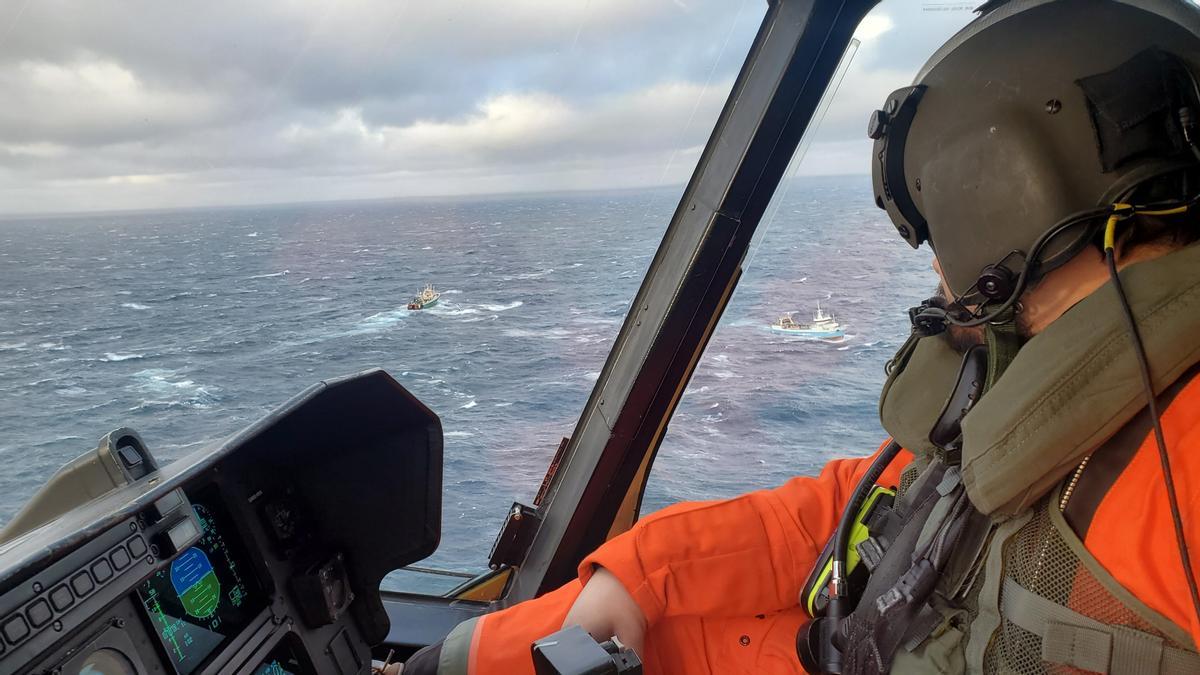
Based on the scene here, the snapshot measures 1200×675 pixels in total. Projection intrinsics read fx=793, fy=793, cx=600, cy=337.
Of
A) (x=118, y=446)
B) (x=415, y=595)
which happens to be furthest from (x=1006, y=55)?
(x=415, y=595)

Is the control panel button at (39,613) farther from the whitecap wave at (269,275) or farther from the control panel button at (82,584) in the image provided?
the whitecap wave at (269,275)

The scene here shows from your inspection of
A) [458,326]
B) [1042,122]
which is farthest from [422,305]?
[1042,122]

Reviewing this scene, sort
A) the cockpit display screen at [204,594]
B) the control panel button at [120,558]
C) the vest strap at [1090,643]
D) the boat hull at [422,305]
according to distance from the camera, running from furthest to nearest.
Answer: the boat hull at [422,305], the cockpit display screen at [204,594], the control panel button at [120,558], the vest strap at [1090,643]

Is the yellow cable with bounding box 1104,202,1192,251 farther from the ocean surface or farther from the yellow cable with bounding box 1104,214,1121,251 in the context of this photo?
the ocean surface

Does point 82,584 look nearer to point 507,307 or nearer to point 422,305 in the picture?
point 422,305

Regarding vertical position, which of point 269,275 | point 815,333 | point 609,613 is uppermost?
point 269,275

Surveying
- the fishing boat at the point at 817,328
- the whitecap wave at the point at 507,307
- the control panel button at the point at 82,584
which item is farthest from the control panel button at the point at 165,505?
the fishing boat at the point at 817,328

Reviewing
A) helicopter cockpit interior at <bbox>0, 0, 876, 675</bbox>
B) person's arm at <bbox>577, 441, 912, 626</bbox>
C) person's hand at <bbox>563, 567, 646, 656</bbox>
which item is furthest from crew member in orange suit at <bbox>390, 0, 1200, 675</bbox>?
helicopter cockpit interior at <bbox>0, 0, 876, 675</bbox>
